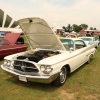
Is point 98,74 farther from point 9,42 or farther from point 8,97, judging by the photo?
point 9,42


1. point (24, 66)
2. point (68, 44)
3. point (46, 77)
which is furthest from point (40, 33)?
point (46, 77)

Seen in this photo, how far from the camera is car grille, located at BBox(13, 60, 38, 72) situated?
4.11 metres

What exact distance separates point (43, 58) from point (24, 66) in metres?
0.75

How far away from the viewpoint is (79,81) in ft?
16.3

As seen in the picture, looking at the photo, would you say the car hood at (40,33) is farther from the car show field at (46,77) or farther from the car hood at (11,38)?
the car hood at (11,38)

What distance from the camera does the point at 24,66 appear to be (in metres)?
4.23

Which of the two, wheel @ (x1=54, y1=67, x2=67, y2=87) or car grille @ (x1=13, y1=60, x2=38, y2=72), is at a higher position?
car grille @ (x1=13, y1=60, x2=38, y2=72)

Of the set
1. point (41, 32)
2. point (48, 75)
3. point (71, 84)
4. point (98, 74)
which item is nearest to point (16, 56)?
point (41, 32)

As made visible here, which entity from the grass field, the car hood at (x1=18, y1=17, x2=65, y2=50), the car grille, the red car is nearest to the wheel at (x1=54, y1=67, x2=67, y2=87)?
the grass field

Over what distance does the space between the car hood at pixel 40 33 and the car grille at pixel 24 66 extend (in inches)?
56.7

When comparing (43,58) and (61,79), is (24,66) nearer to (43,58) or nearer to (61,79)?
(43,58)

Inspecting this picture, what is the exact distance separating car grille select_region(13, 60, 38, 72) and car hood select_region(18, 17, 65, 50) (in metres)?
1.44

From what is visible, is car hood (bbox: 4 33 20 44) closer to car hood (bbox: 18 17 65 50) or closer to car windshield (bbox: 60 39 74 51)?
car hood (bbox: 18 17 65 50)

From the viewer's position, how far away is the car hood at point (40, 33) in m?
5.03
